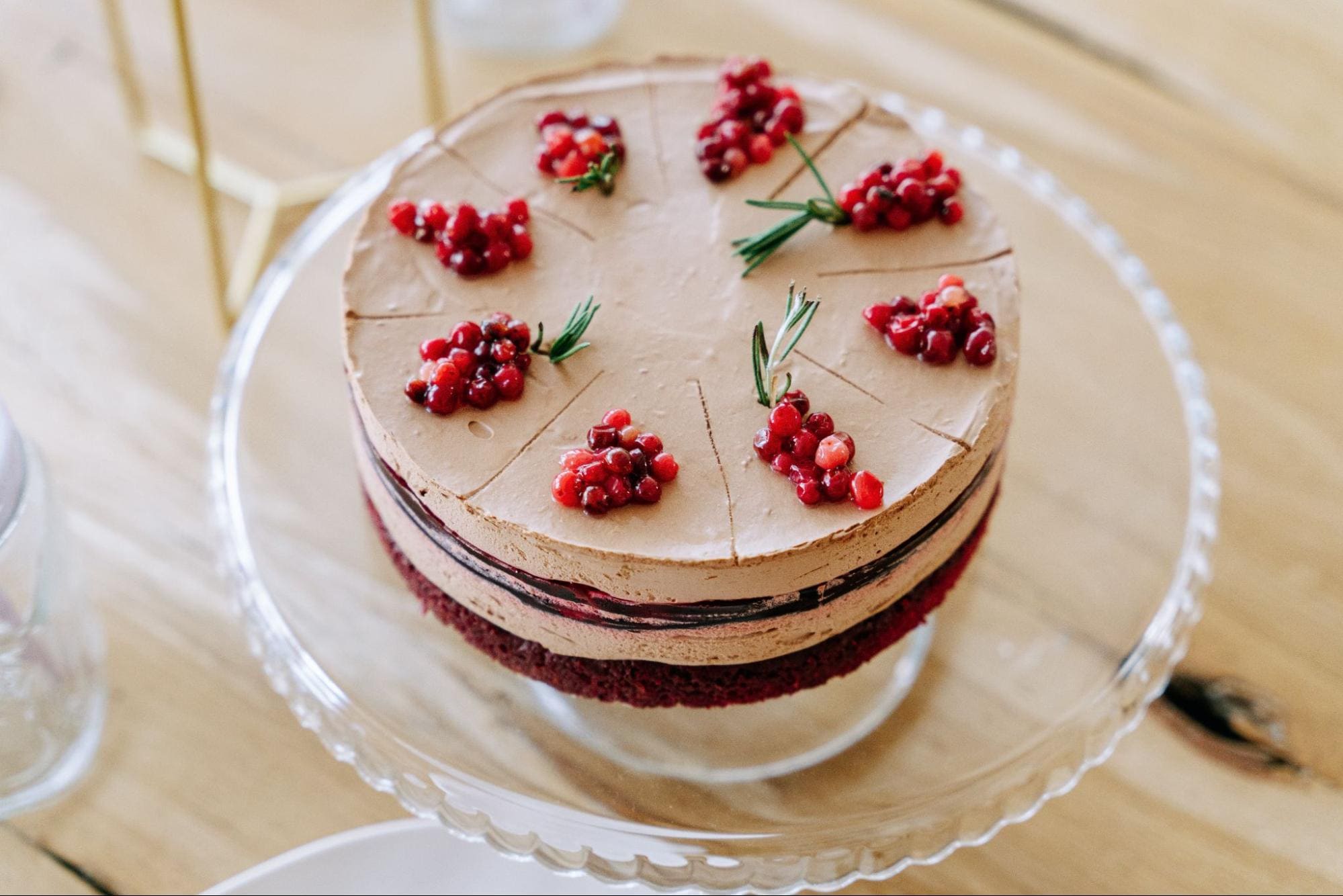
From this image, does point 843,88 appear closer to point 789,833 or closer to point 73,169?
point 789,833

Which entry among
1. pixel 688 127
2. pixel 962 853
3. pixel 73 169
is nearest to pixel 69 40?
pixel 73 169

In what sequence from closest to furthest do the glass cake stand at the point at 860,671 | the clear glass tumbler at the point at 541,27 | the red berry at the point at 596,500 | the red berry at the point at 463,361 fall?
the red berry at the point at 596,500, the red berry at the point at 463,361, the glass cake stand at the point at 860,671, the clear glass tumbler at the point at 541,27

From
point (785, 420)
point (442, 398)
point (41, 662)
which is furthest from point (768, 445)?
point (41, 662)

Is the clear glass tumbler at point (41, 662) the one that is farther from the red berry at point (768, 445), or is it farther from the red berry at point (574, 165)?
the red berry at point (768, 445)

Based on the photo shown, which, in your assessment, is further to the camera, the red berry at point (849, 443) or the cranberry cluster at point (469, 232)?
the cranberry cluster at point (469, 232)

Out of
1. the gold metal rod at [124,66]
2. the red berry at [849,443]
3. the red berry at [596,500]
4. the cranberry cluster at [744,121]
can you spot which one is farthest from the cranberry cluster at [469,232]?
the gold metal rod at [124,66]

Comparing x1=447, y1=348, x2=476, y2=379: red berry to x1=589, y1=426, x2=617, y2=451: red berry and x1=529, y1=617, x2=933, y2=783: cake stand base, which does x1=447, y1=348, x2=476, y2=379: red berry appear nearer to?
x1=589, y1=426, x2=617, y2=451: red berry

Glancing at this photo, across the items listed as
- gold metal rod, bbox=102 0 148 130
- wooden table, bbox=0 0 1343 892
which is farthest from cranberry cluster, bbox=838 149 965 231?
gold metal rod, bbox=102 0 148 130
